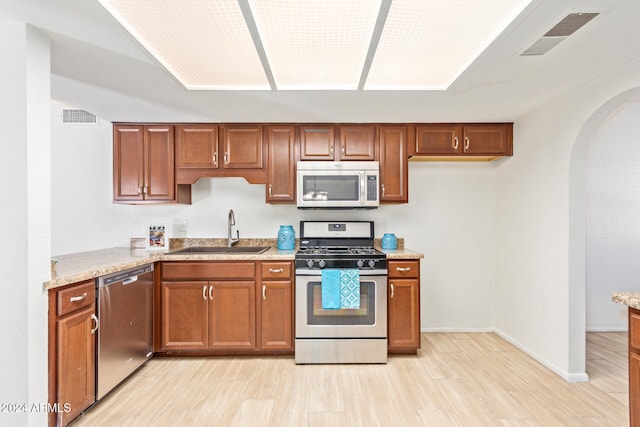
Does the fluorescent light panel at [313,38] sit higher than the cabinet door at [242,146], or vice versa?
the fluorescent light panel at [313,38]

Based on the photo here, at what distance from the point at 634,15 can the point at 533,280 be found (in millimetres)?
2242

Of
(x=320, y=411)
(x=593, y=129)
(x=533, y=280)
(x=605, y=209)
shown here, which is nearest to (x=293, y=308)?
(x=320, y=411)

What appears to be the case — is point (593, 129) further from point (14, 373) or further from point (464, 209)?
point (14, 373)

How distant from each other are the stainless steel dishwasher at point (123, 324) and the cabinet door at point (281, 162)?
1386 millimetres

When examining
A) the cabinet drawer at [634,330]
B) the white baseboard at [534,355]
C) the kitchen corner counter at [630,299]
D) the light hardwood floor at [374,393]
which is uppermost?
the kitchen corner counter at [630,299]

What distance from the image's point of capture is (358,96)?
2660 millimetres

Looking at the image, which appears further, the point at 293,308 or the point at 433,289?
the point at 433,289

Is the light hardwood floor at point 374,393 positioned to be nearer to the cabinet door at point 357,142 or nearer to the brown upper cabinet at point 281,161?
the brown upper cabinet at point 281,161

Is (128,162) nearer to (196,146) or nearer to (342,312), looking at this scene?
(196,146)

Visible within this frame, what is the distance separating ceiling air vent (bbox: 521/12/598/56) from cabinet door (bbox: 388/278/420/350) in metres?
2.04

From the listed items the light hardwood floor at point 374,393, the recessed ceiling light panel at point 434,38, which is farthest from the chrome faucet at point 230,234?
the recessed ceiling light panel at point 434,38

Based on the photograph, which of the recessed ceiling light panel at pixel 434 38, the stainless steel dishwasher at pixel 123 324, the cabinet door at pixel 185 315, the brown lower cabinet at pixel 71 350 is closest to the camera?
the recessed ceiling light panel at pixel 434 38

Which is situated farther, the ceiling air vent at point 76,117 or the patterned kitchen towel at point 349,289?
the ceiling air vent at point 76,117

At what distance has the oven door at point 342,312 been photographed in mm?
3025
